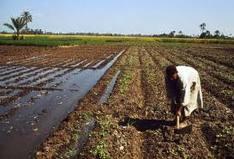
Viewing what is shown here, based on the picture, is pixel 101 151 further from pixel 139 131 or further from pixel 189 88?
pixel 189 88

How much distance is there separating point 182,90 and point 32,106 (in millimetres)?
5232

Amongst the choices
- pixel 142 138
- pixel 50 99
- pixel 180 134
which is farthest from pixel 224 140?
pixel 50 99

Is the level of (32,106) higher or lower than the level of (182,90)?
lower

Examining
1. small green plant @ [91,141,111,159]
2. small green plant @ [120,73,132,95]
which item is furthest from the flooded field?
small green plant @ [120,73,132,95]

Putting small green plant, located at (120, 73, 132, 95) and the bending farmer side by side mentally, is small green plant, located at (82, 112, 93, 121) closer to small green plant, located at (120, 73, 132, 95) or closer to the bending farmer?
the bending farmer

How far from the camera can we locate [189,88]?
8133 millimetres

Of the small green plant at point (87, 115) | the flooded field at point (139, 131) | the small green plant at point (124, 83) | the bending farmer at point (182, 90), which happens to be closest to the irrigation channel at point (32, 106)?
the flooded field at point (139, 131)

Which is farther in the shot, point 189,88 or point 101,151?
point 189,88

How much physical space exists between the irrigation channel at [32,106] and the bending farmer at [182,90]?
9.12 ft

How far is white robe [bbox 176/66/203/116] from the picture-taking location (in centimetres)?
796

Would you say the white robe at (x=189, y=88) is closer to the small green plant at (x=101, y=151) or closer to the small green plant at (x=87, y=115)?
the small green plant at (x=101, y=151)

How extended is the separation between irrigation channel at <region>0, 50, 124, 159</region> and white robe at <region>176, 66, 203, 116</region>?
9.91ft

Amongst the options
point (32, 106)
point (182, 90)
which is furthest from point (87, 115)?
point (182, 90)

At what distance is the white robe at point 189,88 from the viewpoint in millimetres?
7965
